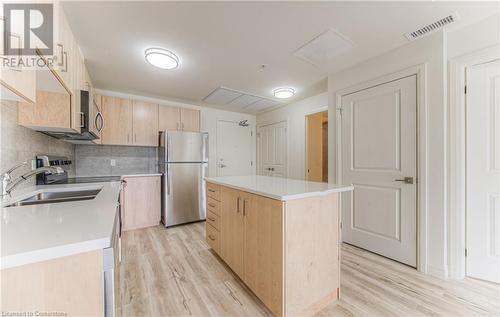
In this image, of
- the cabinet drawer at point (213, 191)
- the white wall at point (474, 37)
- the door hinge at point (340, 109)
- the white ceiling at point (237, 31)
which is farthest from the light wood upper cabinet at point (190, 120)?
the white wall at point (474, 37)

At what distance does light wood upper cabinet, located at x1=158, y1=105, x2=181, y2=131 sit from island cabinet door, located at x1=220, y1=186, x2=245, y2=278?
2190mm

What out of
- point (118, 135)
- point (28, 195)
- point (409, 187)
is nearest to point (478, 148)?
point (409, 187)

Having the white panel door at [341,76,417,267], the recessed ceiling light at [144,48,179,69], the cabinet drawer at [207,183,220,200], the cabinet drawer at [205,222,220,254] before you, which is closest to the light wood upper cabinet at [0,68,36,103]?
the recessed ceiling light at [144,48,179,69]

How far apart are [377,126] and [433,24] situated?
3.28ft

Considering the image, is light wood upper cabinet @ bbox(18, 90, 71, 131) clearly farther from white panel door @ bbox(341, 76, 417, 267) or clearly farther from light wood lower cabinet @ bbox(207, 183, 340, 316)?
white panel door @ bbox(341, 76, 417, 267)

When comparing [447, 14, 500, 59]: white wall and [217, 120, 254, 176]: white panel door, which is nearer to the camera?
[447, 14, 500, 59]: white wall

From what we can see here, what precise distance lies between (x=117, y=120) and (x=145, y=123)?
1.34 ft

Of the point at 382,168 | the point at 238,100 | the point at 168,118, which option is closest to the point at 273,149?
the point at 238,100

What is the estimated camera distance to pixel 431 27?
1790 millimetres

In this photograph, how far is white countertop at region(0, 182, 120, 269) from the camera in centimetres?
59

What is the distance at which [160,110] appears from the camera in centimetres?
357

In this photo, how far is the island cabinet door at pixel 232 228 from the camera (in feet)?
5.72

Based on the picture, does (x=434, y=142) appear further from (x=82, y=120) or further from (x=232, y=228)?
(x=82, y=120)

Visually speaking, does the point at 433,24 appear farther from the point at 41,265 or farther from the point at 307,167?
the point at 41,265
